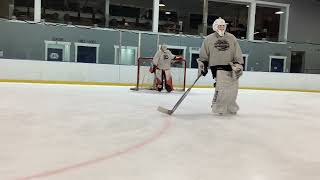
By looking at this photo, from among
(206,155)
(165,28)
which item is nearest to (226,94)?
(206,155)

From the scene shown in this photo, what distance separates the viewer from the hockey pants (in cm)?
965

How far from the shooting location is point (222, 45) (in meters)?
5.29

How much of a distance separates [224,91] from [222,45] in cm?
60

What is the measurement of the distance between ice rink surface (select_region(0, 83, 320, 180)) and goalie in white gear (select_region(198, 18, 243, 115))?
28 centimetres

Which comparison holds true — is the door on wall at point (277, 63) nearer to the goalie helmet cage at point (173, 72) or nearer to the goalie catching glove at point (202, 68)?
the goalie helmet cage at point (173, 72)

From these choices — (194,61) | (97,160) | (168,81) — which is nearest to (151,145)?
(97,160)

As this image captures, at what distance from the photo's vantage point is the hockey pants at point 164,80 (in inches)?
380

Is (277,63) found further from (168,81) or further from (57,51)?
(57,51)

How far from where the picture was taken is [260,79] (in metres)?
13.2

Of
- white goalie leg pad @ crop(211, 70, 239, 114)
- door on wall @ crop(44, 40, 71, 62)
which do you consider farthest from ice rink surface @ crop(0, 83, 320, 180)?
door on wall @ crop(44, 40, 71, 62)

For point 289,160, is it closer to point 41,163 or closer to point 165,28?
point 41,163

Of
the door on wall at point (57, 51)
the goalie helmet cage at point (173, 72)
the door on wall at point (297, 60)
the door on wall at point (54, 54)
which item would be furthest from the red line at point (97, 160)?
the door on wall at point (297, 60)

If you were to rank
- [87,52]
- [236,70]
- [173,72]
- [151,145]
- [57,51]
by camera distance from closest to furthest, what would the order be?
[151,145] → [236,70] → [173,72] → [57,51] → [87,52]

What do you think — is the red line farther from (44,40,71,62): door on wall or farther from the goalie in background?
(44,40,71,62): door on wall
